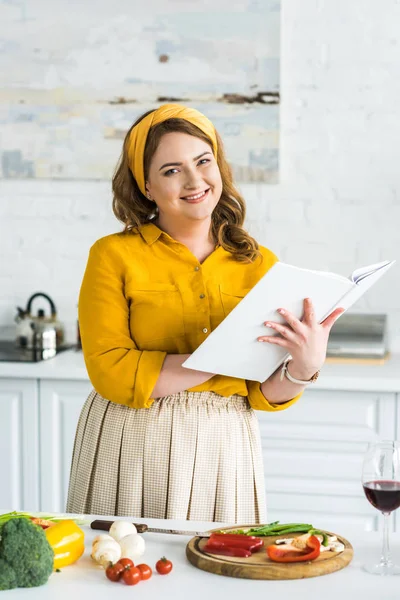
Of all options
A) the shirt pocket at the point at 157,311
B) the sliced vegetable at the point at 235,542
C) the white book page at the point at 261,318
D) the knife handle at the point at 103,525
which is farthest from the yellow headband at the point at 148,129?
the sliced vegetable at the point at 235,542

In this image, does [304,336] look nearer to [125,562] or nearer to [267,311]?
[267,311]

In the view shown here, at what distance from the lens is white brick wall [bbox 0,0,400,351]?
358 cm

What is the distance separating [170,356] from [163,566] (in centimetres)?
65

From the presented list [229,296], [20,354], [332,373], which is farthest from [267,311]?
[20,354]

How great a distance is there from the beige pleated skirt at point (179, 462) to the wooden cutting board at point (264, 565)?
1.84 feet

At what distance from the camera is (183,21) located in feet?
12.0

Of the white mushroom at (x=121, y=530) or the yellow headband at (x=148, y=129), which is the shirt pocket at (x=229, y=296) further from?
the white mushroom at (x=121, y=530)

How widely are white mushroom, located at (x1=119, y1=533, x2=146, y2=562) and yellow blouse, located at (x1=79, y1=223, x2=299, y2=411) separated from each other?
517 mm

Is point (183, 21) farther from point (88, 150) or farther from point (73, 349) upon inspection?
point (73, 349)

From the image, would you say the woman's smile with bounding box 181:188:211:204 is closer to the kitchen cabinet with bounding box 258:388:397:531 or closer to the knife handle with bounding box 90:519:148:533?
the knife handle with bounding box 90:519:148:533

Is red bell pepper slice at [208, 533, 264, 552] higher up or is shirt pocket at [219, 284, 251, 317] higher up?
shirt pocket at [219, 284, 251, 317]

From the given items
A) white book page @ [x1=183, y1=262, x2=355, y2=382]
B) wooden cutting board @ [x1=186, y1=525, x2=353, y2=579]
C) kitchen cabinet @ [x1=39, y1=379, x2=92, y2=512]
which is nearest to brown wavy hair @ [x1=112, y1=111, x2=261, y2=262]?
white book page @ [x1=183, y1=262, x2=355, y2=382]

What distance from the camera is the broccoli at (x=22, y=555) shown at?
133cm

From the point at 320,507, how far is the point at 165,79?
6.08 ft
